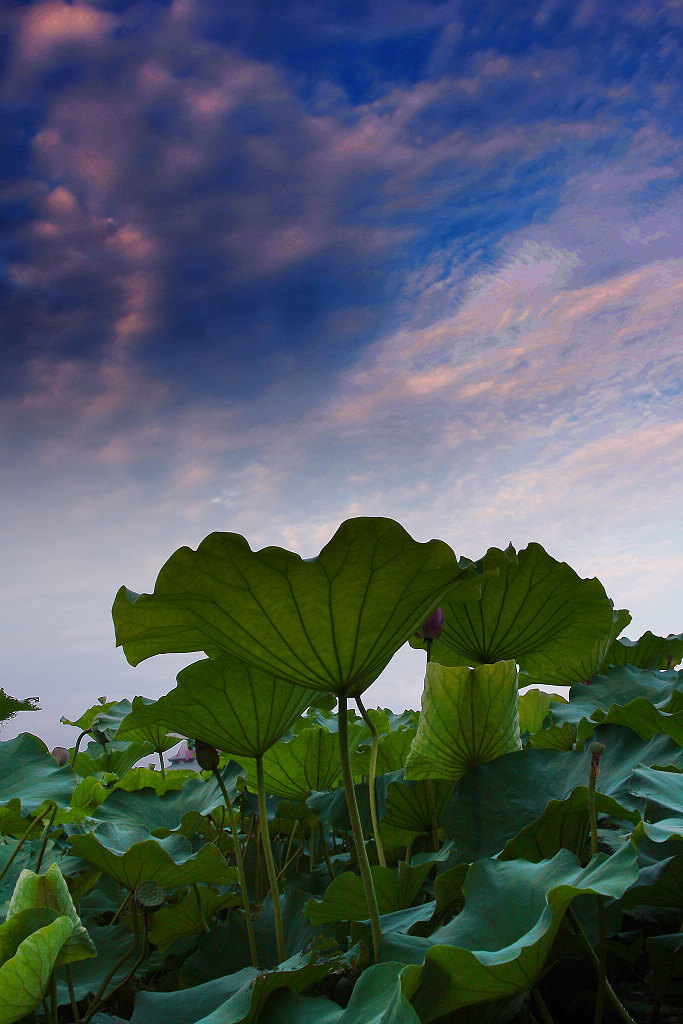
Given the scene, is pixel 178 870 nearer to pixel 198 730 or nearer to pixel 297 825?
pixel 198 730

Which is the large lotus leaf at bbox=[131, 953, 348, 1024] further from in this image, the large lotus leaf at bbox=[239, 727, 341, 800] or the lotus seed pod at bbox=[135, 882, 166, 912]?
the large lotus leaf at bbox=[239, 727, 341, 800]

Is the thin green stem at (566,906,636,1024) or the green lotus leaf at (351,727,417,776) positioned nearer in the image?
the thin green stem at (566,906,636,1024)

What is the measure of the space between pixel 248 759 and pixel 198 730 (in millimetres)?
219

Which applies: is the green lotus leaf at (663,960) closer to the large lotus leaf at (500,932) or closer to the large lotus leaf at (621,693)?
the large lotus leaf at (500,932)

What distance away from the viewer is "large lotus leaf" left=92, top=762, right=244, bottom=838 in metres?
1.55

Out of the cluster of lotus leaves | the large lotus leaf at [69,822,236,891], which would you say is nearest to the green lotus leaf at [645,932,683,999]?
the cluster of lotus leaves

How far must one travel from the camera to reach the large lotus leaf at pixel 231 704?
1.04 meters

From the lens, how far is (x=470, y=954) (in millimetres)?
613

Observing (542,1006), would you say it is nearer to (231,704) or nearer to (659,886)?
(659,886)

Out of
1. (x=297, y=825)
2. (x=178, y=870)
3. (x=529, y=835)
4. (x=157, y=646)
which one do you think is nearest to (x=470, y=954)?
(x=529, y=835)

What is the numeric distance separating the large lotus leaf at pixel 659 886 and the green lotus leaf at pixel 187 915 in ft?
2.23

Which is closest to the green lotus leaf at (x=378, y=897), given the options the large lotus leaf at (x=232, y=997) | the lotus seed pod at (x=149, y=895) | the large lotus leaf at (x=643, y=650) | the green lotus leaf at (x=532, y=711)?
the large lotus leaf at (x=232, y=997)

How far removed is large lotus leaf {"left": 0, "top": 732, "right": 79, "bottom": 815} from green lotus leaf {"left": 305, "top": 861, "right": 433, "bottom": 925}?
1.84 ft

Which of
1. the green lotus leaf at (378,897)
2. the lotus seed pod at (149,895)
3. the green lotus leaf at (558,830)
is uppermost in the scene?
the green lotus leaf at (558,830)
